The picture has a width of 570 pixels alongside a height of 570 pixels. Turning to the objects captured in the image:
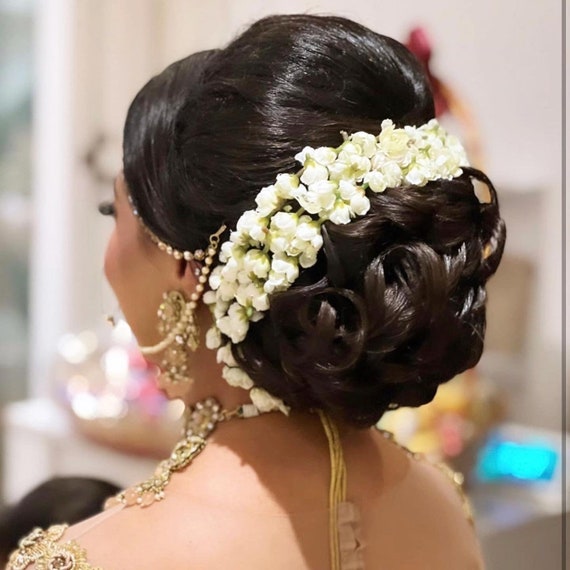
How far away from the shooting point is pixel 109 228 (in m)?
1.72

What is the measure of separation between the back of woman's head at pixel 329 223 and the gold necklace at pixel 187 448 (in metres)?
0.07

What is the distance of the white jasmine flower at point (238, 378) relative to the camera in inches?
28.0

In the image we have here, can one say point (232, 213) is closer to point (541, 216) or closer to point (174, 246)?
point (174, 246)

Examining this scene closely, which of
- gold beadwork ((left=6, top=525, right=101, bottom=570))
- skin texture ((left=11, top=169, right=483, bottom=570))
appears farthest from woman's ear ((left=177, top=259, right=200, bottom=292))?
gold beadwork ((left=6, top=525, right=101, bottom=570))

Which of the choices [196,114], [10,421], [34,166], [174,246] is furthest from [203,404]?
[34,166]

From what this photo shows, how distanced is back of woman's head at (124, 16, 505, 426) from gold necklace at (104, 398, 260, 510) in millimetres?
73

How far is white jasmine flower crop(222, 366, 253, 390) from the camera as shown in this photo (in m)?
0.71

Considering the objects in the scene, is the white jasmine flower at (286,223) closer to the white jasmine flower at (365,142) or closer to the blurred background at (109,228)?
the white jasmine flower at (365,142)

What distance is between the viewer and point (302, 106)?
0.67 metres

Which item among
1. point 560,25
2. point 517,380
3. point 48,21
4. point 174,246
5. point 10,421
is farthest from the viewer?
point 48,21

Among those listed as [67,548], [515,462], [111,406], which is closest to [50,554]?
[67,548]

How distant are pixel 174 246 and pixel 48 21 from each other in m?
1.38

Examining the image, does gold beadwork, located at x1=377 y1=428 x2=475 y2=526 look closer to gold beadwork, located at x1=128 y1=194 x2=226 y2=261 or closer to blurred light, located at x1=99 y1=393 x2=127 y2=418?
gold beadwork, located at x1=128 y1=194 x2=226 y2=261

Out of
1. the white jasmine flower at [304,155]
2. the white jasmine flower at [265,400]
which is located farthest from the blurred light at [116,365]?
the white jasmine flower at [304,155]
